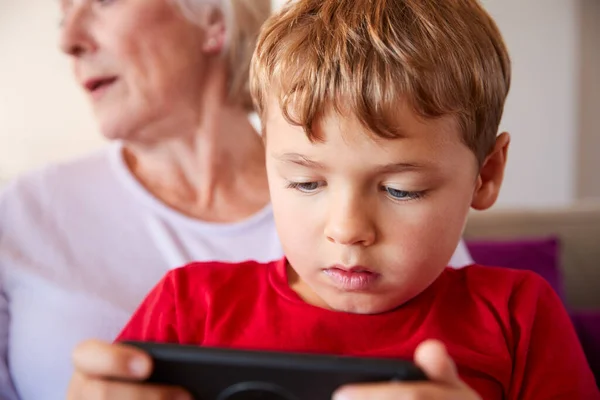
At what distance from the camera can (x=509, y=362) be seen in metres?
0.84

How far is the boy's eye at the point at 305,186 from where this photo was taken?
2.56 ft

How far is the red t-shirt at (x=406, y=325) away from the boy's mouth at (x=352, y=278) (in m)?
0.06

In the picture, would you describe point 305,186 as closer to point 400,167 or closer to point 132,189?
point 400,167

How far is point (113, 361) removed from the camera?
67 centimetres

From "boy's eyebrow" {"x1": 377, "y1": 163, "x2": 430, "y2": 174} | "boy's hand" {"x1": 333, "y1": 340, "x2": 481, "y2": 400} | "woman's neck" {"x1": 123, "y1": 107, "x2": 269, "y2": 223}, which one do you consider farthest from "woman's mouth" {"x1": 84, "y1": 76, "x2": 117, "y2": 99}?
"boy's hand" {"x1": 333, "y1": 340, "x2": 481, "y2": 400}

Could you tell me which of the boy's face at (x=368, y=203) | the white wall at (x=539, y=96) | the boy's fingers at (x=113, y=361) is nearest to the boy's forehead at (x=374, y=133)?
the boy's face at (x=368, y=203)

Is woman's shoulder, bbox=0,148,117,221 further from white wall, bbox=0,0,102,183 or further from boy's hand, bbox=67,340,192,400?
boy's hand, bbox=67,340,192,400

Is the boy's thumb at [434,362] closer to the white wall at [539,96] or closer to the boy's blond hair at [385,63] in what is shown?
the boy's blond hair at [385,63]

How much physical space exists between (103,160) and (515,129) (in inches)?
48.1

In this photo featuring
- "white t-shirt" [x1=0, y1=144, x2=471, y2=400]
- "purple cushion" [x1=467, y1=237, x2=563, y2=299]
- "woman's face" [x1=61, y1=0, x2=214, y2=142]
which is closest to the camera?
"white t-shirt" [x1=0, y1=144, x2=471, y2=400]

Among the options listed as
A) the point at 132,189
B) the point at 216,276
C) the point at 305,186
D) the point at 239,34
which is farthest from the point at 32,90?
the point at 305,186

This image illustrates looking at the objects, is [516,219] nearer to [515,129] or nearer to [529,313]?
[515,129]

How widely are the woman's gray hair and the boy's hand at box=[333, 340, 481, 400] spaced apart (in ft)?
2.35

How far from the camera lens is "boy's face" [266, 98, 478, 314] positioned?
0.74 m
